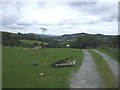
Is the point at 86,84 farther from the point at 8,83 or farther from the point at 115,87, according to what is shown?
the point at 8,83

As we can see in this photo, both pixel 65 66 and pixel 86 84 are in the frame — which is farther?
pixel 65 66

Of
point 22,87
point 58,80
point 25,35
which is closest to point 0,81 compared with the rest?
point 22,87

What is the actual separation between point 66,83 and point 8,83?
360 centimetres

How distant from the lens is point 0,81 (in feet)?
51.2

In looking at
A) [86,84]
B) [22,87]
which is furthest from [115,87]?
[22,87]

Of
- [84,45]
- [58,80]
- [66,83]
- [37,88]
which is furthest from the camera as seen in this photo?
[84,45]

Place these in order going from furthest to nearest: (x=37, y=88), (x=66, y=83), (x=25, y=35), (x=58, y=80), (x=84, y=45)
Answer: (x=25, y=35) < (x=84, y=45) < (x=58, y=80) < (x=66, y=83) < (x=37, y=88)

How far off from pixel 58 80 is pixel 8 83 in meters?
3.17

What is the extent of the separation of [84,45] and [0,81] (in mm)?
89173

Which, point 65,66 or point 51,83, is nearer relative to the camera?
point 51,83

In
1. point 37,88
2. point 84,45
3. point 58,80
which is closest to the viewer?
point 37,88

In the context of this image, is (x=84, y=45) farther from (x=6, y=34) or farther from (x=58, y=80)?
(x=58, y=80)

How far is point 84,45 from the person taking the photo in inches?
4077

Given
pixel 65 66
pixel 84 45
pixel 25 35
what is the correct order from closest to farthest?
pixel 65 66, pixel 84 45, pixel 25 35
